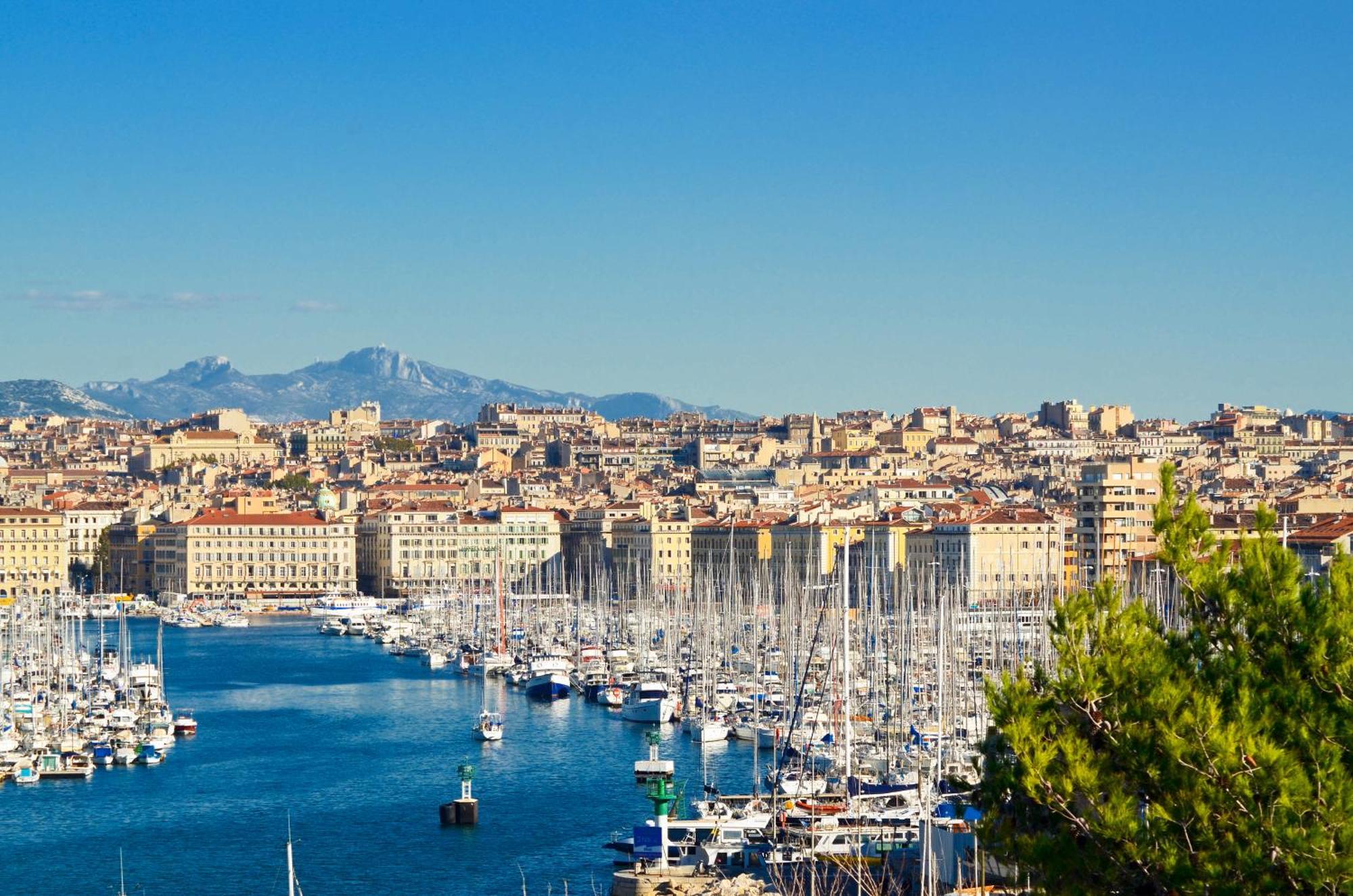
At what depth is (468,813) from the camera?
2320cm

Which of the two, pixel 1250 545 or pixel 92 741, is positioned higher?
pixel 1250 545

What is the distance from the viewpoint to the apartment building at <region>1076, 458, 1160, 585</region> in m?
40.4

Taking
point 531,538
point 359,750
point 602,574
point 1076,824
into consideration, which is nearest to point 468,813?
point 359,750

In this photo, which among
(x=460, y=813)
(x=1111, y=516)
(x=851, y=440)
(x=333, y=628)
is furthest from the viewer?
(x=851, y=440)

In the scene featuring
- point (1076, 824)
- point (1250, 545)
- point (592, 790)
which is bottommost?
point (592, 790)

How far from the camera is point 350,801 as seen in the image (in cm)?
2506

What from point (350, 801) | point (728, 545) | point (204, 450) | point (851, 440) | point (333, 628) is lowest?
point (350, 801)

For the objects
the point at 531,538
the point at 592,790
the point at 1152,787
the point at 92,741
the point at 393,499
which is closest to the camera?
the point at 1152,787

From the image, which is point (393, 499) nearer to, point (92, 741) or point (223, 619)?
point (223, 619)

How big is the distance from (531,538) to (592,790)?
4267cm

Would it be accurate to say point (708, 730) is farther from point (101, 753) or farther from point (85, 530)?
point (85, 530)

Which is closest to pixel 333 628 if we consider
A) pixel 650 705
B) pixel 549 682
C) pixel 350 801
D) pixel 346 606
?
pixel 346 606

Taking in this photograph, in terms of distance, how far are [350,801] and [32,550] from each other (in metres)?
43.8

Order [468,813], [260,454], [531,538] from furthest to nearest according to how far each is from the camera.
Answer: [260,454], [531,538], [468,813]
